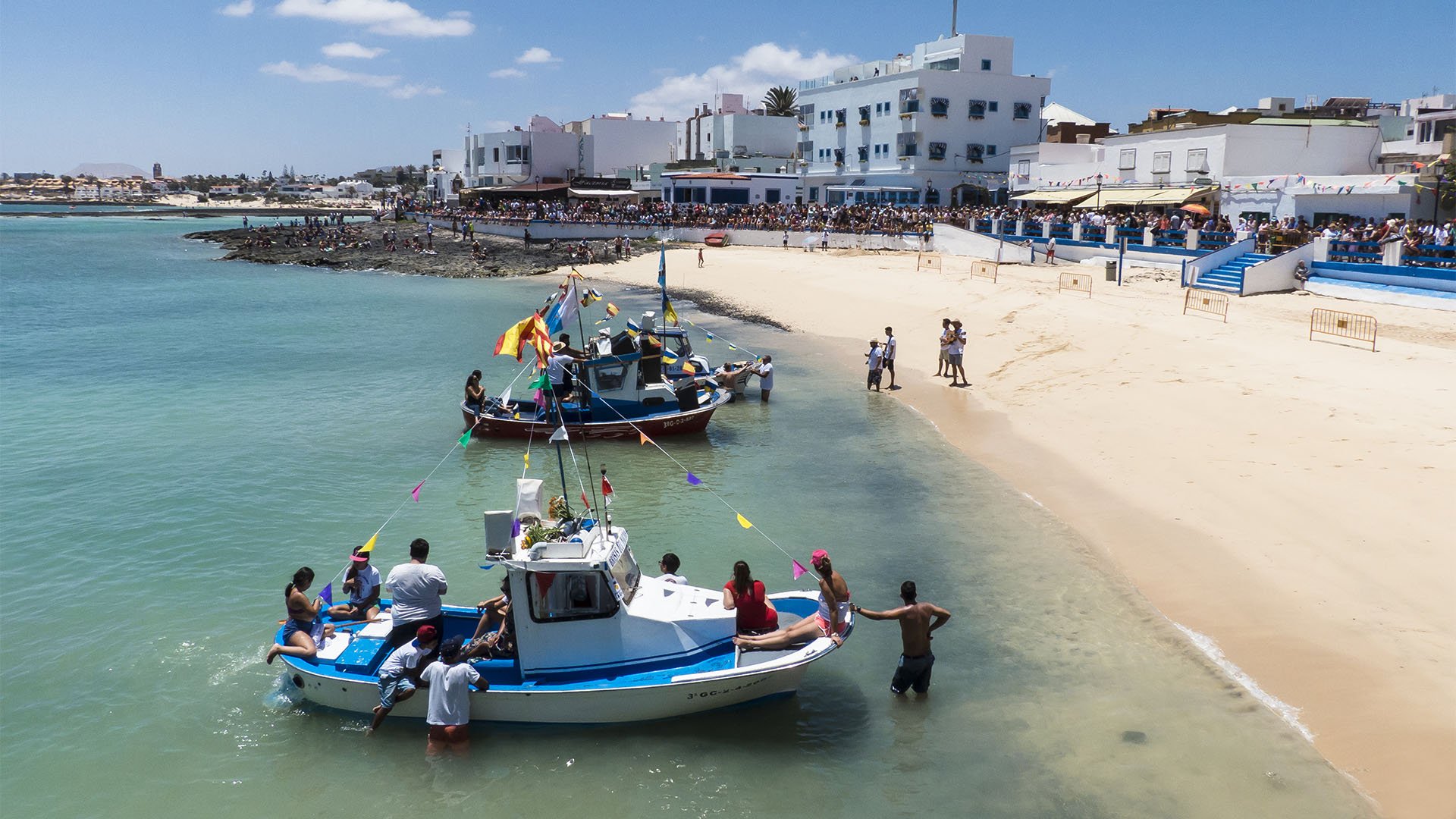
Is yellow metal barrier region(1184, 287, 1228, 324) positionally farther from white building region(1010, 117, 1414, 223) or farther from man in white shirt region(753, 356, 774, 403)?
man in white shirt region(753, 356, 774, 403)

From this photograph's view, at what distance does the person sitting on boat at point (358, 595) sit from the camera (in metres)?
11.9

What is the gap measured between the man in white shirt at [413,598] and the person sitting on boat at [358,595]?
104cm

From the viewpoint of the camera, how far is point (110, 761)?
10.6 meters

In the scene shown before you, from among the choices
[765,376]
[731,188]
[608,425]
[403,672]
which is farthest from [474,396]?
[731,188]

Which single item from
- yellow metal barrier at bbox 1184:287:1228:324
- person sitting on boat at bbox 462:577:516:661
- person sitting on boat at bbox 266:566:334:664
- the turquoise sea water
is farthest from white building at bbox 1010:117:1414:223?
person sitting on boat at bbox 266:566:334:664

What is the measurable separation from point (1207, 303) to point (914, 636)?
85.8 ft

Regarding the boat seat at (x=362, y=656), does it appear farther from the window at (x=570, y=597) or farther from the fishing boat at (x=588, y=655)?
the window at (x=570, y=597)

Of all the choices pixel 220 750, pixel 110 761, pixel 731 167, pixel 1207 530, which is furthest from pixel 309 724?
pixel 731 167

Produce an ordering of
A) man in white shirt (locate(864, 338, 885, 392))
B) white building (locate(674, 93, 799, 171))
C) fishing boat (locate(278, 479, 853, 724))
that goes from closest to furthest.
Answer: fishing boat (locate(278, 479, 853, 724)) < man in white shirt (locate(864, 338, 885, 392)) < white building (locate(674, 93, 799, 171))

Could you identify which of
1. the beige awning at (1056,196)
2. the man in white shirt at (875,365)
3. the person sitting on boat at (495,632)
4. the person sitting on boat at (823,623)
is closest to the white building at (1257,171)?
the beige awning at (1056,196)

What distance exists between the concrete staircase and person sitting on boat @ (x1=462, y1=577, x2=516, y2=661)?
31382 mm

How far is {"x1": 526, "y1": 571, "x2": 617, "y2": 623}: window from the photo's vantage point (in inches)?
411

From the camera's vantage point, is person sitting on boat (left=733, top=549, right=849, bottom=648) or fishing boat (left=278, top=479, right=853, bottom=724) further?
person sitting on boat (left=733, top=549, right=849, bottom=648)

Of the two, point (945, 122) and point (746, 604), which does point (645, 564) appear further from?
point (945, 122)
